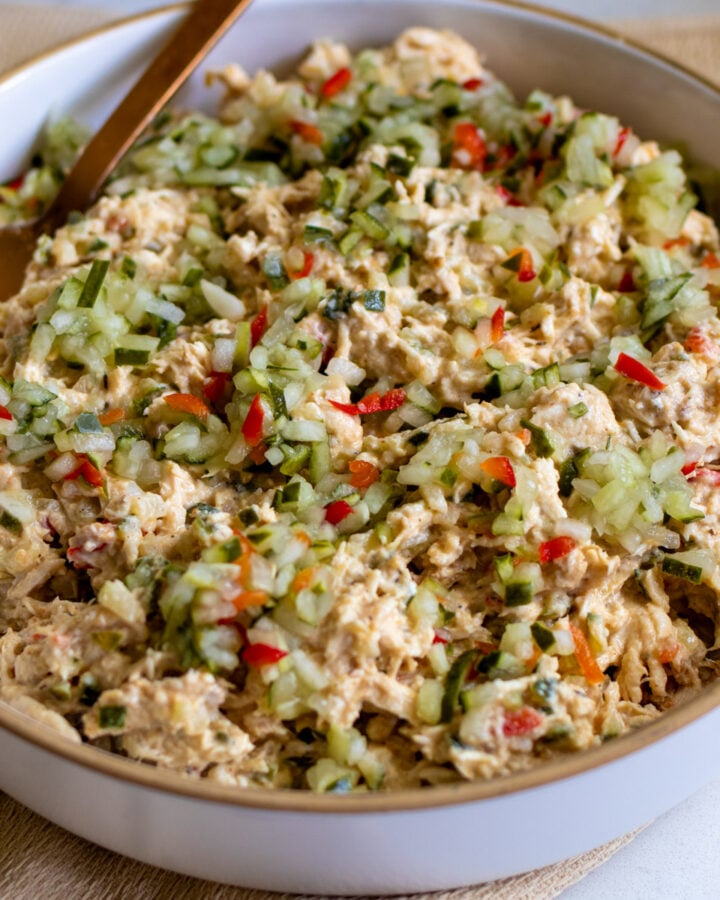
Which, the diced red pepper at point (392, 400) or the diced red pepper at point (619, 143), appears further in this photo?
the diced red pepper at point (619, 143)

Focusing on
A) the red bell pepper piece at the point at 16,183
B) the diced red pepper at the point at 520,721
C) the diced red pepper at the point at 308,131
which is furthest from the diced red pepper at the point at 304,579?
the red bell pepper piece at the point at 16,183

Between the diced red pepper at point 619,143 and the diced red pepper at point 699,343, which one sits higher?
the diced red pepper at point 619,143

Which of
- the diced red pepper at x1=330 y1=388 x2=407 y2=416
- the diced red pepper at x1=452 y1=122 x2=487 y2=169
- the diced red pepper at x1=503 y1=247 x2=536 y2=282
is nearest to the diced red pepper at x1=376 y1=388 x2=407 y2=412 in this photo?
the diced red pepper at x1=330 y1=388 x2=407 y2=416

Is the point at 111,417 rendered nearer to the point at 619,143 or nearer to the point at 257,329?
the point at 257,329

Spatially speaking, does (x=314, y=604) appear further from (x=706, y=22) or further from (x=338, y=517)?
(x=706, y=22)

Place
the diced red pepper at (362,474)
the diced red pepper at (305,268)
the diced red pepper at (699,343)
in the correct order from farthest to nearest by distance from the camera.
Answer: the diced red pepper at (305,268)
the diced red pepper at (699,343)
the diced red pepper at (362,474)

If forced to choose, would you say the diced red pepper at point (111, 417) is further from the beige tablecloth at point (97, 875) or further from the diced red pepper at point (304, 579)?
the beige tablecloth at point (97, 875)

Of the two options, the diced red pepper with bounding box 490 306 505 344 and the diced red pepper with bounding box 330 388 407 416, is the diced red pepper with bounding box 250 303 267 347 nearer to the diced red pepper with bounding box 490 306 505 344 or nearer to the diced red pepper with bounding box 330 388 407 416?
the diced red pepper with bounding box 330 388 407 416
